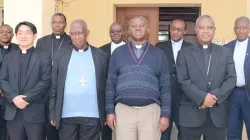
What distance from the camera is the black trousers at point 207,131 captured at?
4.45 meters

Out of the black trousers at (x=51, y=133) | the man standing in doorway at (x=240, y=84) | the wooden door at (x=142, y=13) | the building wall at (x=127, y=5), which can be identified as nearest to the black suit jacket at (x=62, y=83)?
the black trousers at (x=51, y=133)

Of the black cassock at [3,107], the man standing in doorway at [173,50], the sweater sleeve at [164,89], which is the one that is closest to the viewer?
the sweater sleeve at [164,89]

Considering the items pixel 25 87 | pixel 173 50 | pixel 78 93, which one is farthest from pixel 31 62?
pixel 173 50

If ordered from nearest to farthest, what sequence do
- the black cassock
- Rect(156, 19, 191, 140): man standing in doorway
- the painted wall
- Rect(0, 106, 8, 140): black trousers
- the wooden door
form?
the black cassock → Rect(0, 106, 8, 140): black trousers → Rect(156, 19, 191, 140): man standing in doorway → the painted wall → the wooden door

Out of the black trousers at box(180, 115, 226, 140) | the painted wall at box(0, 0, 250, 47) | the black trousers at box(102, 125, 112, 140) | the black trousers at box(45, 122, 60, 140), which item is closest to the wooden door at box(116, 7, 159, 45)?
the painted wall at box(0, 0, 250, 47)

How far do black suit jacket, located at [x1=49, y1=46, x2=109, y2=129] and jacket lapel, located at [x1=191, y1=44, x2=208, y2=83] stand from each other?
3.49ft

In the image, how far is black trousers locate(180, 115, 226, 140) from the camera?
4449mm

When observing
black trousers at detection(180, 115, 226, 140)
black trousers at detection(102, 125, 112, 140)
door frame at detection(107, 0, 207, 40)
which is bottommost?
black trousers at detection(102, 125, 112, 140)

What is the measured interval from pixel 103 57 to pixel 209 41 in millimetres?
1256

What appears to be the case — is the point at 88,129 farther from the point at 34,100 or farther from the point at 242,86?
the point at 242,86

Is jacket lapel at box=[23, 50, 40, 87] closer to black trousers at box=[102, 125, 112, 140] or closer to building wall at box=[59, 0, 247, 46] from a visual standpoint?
black trousers at box=[102, 125, 112, 140]

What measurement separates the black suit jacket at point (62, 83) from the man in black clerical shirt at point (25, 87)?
0.14 metres

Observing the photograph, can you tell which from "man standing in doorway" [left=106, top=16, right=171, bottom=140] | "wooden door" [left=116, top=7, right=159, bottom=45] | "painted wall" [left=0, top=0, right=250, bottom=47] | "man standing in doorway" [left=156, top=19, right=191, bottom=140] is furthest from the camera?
"wooden door" [left=116, top=7, right=159, bottom=45]

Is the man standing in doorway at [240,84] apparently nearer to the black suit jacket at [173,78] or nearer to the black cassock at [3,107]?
the black suit jacket at [173,78]
